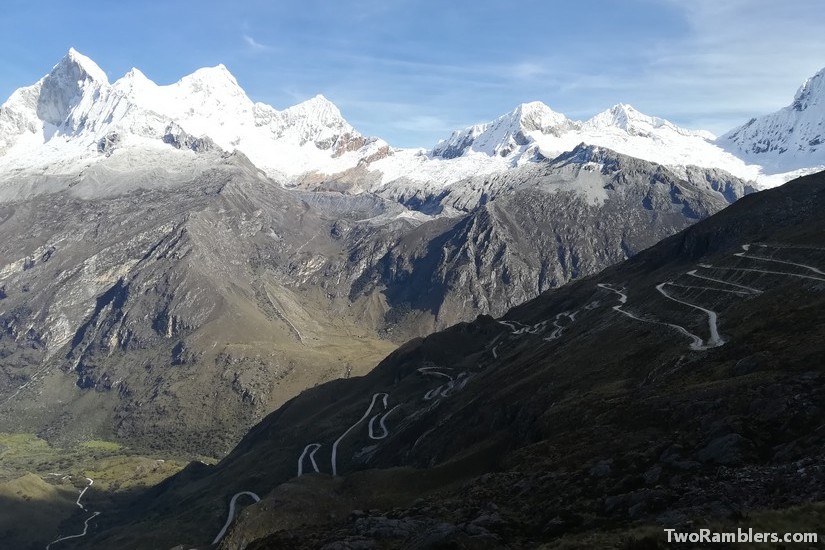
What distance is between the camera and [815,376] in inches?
2175

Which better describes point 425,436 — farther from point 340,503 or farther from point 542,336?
point 542,336

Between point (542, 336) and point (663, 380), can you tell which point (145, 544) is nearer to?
point (542, 336)

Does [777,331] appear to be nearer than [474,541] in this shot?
No

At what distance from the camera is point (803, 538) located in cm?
3025

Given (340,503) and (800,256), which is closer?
(340,503)

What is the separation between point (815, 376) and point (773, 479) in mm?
18567

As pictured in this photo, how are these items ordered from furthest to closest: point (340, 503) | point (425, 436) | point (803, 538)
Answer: point (425, 436) → point (340, 503) → point (803, 538)

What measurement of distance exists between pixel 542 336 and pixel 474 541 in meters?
154

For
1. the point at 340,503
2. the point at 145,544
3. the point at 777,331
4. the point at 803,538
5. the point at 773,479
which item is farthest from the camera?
the point at 145,544

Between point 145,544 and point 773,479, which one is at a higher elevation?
point 773,479

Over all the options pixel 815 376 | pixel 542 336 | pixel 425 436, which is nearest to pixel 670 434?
pixel 815 376

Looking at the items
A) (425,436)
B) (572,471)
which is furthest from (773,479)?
(425,436)

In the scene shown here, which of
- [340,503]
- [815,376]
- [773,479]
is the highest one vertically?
[815,376]

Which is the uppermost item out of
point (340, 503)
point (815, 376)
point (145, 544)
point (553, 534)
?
point (815, 376)
